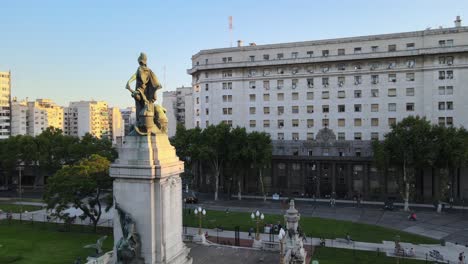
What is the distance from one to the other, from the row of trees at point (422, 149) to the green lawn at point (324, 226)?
1368cm

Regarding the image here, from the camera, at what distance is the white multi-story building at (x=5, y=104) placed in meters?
113

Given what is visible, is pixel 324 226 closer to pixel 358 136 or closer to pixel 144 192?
pixel 358 136

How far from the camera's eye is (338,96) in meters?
62.2

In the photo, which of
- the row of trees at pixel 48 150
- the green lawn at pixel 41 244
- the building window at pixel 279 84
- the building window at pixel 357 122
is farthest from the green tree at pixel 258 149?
the green lawn at pixel 41 244

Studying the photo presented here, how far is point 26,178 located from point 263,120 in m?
54.6

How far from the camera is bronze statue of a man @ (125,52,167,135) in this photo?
55.4 feet

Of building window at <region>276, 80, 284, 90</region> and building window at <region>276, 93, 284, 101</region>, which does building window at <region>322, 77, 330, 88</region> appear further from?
building window at <region>276, 93, 284, 101</region>

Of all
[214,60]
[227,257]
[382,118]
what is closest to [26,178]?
[214,60]

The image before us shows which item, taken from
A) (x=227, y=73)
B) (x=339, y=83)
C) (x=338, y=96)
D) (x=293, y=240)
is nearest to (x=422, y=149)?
(x=338, y=96)

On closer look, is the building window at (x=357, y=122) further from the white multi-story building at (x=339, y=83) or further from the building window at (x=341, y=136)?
the building window at (x=341, y=136)

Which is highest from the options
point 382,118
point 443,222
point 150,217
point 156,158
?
point 382,118

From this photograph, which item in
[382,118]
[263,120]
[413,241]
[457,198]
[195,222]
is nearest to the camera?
[413,241]

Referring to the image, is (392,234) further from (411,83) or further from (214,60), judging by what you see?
(214,60)

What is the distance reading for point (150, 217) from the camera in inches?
629
